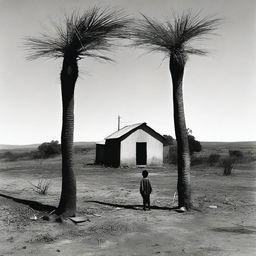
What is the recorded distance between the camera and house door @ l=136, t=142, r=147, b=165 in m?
27.2

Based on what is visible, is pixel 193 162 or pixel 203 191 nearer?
pixel 203 191

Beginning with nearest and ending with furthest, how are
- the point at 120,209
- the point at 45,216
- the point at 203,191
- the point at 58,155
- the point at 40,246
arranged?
the point at 40,246, the point at 45,216, the point at 120,209, the point at 203,191, the point at 58,155

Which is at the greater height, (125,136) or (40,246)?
(125,136)

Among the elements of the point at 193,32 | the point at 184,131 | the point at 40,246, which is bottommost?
the point at 40,246

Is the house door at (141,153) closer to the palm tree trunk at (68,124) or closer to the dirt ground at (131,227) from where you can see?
the dirt ground at (131,227)

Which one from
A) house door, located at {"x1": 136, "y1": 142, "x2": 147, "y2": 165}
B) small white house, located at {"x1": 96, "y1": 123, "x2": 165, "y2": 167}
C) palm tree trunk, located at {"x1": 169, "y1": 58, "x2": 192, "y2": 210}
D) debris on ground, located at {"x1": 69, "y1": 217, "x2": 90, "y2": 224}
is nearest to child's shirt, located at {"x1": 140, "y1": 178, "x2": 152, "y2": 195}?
palm tree trunk, located at {"x1": 169, "y1": 58, "x2": 192, "y2": 210}

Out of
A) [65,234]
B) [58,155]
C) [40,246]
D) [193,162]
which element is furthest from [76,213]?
[58,155]

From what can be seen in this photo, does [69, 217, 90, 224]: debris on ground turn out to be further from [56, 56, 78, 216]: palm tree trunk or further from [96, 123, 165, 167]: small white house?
[96, 123, 165, 167]: small white house

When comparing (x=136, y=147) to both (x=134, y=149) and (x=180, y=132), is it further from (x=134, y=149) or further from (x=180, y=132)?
(x=180, y=132)

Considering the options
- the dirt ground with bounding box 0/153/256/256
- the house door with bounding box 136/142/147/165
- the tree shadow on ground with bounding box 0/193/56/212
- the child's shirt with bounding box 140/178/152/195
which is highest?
the house door with bounding box 136/142/147/165

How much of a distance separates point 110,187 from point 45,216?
6.60m

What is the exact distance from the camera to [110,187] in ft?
48.9

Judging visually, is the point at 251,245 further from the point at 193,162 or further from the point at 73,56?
the point at 193,162

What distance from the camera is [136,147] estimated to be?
2672 cm
